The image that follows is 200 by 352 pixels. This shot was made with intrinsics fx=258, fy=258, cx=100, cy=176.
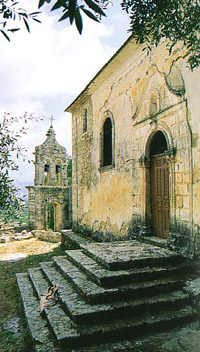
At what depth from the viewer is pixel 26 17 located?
1.78 meters

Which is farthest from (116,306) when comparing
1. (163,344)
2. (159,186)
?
(159,186)

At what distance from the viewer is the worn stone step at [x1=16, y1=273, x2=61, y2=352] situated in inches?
123

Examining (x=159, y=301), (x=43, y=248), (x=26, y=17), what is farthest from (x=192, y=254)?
(x=43, y=248)

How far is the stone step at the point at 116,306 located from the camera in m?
3.37

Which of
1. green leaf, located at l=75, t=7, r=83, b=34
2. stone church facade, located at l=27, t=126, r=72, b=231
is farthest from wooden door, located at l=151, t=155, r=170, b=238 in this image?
stone church facade, located at l=27, t=126, r=72, b=231

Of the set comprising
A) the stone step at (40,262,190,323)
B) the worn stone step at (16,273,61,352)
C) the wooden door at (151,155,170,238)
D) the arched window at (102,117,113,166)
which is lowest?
the worn stone step at (16,273,61,352)

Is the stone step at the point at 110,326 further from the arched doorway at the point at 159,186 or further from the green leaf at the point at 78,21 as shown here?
the green leaf at the point at 78,21

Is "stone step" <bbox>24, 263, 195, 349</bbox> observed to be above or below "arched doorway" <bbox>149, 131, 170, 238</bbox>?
below

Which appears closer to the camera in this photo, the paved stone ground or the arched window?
the paved stone ground

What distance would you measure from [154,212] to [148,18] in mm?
4173

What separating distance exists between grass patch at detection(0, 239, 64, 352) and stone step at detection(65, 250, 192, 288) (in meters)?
1.26

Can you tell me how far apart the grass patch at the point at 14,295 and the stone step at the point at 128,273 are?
4.15ft

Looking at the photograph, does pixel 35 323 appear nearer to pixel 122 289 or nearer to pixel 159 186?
pixel 122 289

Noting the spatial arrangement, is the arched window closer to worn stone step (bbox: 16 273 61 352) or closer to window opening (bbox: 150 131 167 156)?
window opening (bbox: 150 131 167 156)
